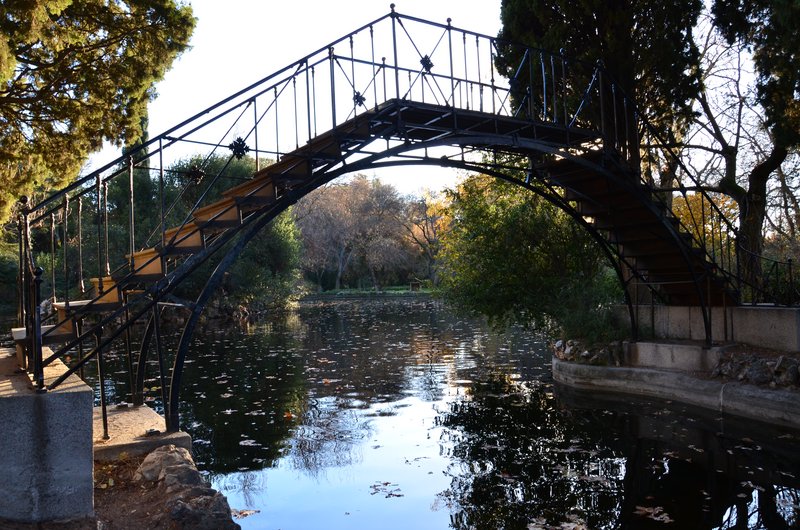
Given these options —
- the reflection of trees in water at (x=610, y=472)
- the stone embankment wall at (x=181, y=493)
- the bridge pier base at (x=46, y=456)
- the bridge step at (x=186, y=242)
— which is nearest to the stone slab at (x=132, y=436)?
the stone embankment wall at (x=181, y=493)

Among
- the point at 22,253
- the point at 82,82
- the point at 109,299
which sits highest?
the point at 82,82

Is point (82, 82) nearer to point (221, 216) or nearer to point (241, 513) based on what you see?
point (221, 216)

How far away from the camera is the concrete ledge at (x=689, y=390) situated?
11.0 metres

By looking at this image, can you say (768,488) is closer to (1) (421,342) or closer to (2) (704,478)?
(2) (704,478)

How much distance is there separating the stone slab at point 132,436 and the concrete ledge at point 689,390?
29.0ft

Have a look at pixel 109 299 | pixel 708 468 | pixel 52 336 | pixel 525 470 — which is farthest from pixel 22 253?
pixel 708 468

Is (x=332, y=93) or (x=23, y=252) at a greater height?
(x=332, y=93)

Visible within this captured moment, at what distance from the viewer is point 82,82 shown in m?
12.5

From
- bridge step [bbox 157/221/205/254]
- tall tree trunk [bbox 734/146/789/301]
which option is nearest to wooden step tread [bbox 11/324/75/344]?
bridge step [bbox 157/221/205/254]

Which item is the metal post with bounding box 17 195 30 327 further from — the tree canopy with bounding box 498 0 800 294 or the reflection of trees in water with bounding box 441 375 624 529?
the tree canopy with bounding box 498 0 800 294

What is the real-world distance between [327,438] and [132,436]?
3.34 metres

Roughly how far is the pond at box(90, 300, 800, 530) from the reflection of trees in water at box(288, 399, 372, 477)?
29 millimetres

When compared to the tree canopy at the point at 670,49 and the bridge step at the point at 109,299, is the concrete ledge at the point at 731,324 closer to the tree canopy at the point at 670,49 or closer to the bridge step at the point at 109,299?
the tree canopy at the point at 670,49

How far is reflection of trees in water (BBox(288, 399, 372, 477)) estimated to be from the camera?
31.4 ft
